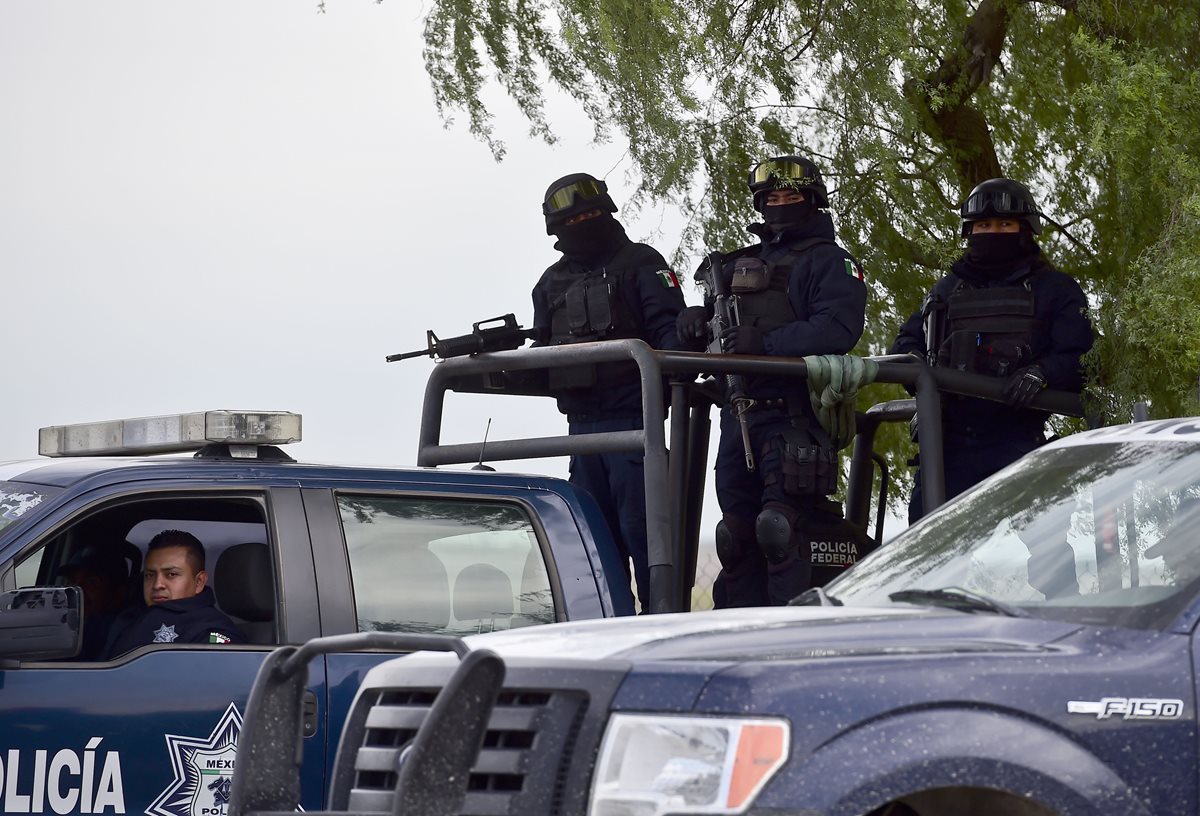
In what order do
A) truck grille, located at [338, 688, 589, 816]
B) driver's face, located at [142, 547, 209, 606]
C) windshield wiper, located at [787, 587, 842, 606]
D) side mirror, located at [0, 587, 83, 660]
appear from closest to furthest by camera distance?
truck grille, located at [338, 688, 589, 816] < windshield wiper, located at [787, 587, 842, 606] < side mirror, located at [0, 587, 83, 660] < driver's face, located at [142, 547, 209, 606]

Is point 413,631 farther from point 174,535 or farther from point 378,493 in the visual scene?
point 174,535

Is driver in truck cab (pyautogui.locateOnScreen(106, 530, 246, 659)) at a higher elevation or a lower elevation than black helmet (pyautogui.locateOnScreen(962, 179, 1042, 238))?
lower

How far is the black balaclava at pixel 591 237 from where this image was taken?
24.1 ft

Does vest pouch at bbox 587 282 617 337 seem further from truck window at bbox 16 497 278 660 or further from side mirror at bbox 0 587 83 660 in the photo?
side mirror at bbox 0 587 83 660

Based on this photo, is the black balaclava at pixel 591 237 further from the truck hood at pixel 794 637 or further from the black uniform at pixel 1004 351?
the truck hood at pixel 794 637

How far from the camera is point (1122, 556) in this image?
3.46 metres

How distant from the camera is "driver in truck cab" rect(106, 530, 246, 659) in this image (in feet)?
15.8

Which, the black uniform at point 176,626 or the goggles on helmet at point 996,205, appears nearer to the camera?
the black uniform at point 176,626

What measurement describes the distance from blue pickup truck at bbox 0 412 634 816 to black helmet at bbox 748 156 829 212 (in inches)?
94.5

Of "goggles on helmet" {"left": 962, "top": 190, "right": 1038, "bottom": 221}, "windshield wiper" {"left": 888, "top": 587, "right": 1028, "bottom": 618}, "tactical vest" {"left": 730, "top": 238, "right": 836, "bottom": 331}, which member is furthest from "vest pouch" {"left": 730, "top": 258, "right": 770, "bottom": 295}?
"windshield wiper" {"left": 888, "top": 587, "right": 1028, "bottom": 618}

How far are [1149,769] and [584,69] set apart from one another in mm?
5797

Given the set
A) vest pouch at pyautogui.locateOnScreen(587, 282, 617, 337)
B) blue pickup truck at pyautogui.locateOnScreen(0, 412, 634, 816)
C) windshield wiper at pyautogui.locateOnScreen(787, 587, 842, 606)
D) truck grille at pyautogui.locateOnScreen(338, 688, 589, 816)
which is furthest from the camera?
vest pouch at pyautogui.locateOnScreen(587, 282, 617, 337)

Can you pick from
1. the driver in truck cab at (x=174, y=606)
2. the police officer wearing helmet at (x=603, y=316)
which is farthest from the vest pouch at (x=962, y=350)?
the driver in truck cab at (x=174, y=606)

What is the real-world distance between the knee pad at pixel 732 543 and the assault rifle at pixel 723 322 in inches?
10.8
